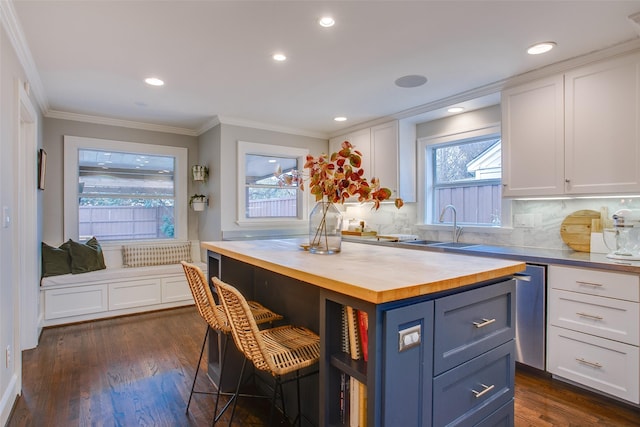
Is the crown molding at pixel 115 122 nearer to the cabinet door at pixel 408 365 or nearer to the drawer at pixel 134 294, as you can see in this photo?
the drawer at pixel 134 294

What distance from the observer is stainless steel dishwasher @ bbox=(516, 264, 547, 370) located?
2.53 metres

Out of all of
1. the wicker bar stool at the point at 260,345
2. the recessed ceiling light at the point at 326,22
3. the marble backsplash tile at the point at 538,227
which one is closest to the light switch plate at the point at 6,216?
the wicker bar stool at the point at 260,345

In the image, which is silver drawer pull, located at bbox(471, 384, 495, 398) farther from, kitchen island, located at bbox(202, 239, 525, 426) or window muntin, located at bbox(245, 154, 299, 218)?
window muntin, located at bbox(245, 154, 299, 218)

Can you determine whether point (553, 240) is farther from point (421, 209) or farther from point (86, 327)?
point (86, 327)

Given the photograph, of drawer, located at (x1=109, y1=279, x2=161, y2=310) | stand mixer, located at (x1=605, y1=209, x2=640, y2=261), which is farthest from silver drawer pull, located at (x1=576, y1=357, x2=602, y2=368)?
drawer, located at (x1=109, y1=279, x2=161, y2=310)

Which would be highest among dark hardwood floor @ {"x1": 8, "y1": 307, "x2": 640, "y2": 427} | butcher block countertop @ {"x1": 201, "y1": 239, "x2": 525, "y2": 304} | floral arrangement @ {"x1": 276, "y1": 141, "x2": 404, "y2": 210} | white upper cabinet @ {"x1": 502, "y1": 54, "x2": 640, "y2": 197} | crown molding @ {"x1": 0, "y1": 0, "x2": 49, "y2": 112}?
crown molding @ {"x1": 0, "y1": 0, "x2": 49, "y2": 112}

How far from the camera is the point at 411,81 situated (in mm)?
3068

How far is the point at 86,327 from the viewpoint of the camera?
12.2 ft

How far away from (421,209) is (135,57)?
3.29 m

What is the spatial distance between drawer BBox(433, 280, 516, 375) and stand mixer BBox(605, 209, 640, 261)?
1412 mm

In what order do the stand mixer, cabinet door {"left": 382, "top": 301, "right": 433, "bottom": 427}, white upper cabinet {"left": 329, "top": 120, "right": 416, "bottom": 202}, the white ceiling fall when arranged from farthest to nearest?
white upper cabinet {"left": 329, "top": 120, "right": 416, "bottom": 202}, the stand mixer, the white ceiling, cabinet door {"left": 382, "top": 301, "right": 433, "bottom": 427}

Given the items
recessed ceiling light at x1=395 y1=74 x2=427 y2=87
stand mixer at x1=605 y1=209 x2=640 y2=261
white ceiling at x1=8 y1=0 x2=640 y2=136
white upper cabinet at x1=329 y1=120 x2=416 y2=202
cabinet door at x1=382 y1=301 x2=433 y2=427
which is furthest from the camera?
white upper cabinet at x1=329 y1=120 x2=416 y2=202

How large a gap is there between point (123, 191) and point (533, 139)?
472 cm

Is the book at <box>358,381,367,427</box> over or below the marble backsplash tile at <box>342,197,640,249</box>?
below
